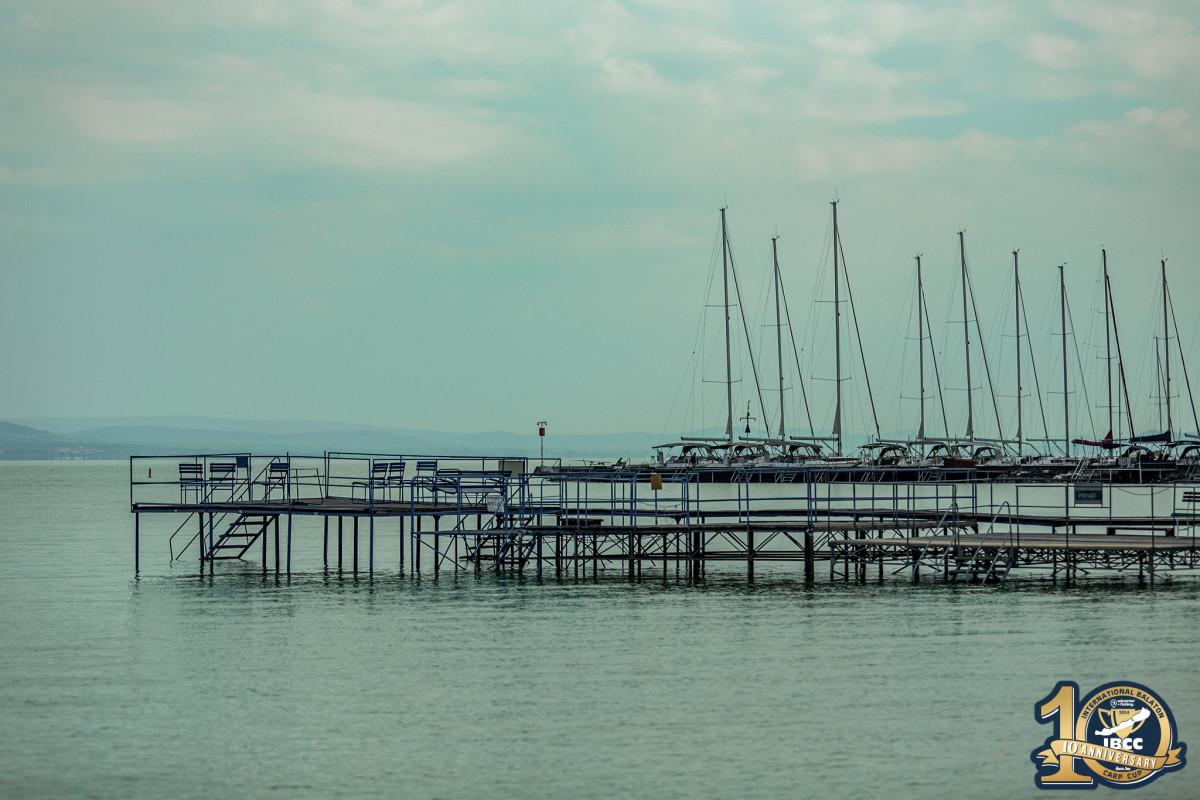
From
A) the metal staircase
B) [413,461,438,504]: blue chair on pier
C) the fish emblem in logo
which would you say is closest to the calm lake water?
the fish emblem in logo

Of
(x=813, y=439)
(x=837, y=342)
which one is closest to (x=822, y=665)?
(x=837, y=342)

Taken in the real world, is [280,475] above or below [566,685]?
above

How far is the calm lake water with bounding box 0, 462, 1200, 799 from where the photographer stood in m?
17.7

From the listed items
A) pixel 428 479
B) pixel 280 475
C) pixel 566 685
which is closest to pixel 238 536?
pixel 280 475

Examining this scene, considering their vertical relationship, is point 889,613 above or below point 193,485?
below

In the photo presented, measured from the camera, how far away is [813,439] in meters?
114

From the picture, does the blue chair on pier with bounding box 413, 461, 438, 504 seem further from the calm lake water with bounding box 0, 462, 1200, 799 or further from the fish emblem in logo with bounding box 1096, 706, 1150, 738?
the fish emblem in logo with bounding box 1096, 706, 1150, 738

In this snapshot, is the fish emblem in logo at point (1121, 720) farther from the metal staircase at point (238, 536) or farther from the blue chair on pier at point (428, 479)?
the metal staircase at point (238, 536)

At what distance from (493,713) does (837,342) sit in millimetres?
86337

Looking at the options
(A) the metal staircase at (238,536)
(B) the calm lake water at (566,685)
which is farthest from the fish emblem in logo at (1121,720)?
(A) the metal staircase at (238,536)

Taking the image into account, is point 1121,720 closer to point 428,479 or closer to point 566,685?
point 566,685

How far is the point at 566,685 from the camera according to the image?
2344cm

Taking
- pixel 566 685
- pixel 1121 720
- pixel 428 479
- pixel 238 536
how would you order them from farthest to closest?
pixel 238 536 → pixel 428 479 → pixel 566 685 → pixel 1121 720

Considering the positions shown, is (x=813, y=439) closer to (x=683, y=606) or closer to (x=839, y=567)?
(x=839, y=567)
